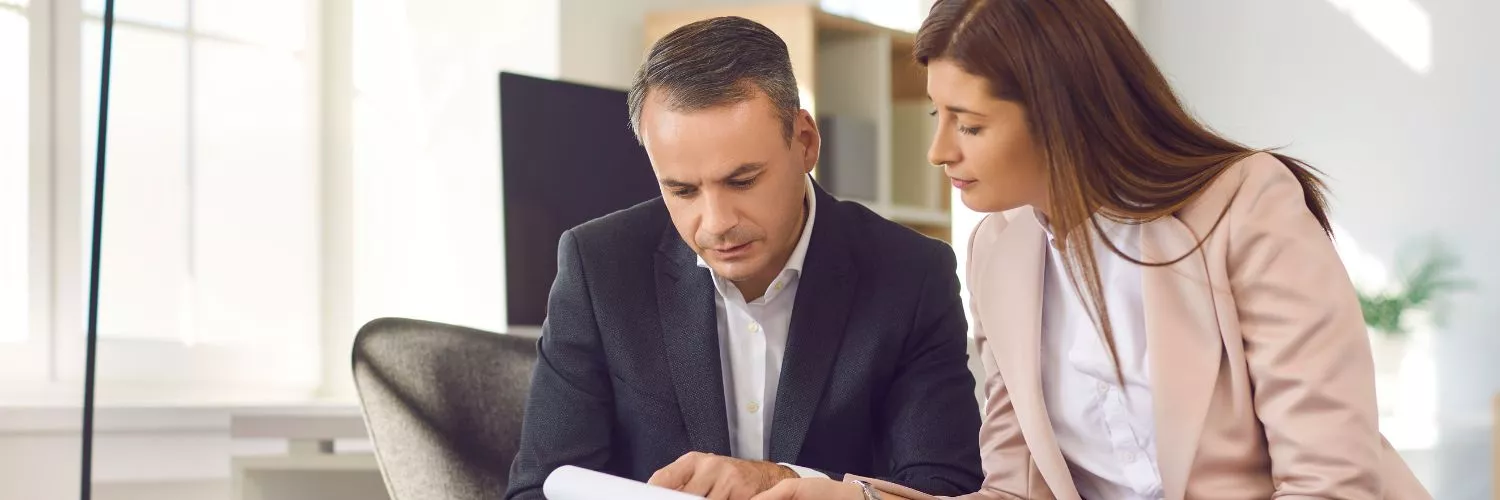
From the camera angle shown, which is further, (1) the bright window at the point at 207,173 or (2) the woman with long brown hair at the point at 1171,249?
(1) the bright window at the point at 207,173

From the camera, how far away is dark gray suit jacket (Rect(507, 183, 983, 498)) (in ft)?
5.28

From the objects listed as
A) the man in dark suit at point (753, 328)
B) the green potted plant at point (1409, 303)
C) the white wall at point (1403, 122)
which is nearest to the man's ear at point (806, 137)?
the man in dark suit at point (753, 328)

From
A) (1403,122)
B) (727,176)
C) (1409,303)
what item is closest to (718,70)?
(727,176)

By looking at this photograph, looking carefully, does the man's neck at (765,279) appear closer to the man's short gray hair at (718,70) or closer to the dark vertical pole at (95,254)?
the man's short gray hair at (718,70)

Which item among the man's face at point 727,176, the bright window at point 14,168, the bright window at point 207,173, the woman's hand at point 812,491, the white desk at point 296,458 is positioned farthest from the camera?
the bright window at point 207,173

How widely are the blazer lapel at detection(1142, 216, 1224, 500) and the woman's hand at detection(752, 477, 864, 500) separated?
280 millimetres

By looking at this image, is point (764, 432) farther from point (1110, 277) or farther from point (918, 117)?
point (918, 117)

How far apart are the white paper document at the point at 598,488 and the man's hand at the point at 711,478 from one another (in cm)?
8

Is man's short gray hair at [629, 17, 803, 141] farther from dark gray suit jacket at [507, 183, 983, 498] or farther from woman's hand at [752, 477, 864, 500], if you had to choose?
woman's hand at [752, 477, 864, 500]

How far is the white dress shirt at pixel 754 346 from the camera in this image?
166 cm

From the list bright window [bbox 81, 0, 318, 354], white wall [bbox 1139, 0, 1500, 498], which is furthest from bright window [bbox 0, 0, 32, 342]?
white wall [bbox 1139, 0, 1500, 498]

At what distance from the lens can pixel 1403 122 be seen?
5094mm

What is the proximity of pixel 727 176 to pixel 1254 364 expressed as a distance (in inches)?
21.3

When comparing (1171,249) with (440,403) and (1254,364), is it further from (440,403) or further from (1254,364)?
(440,403)
